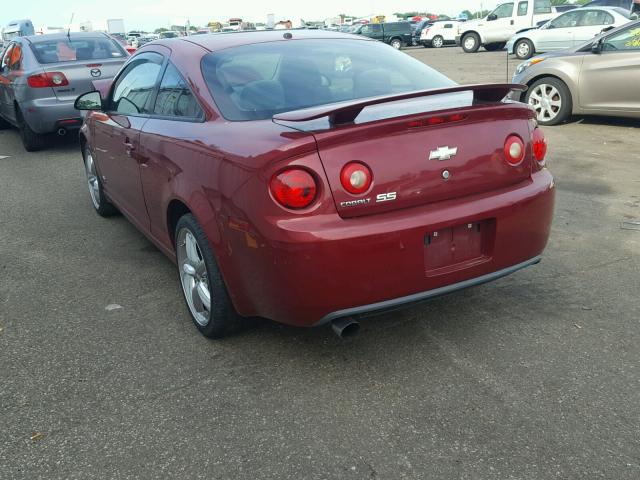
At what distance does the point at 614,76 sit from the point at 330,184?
7450mm

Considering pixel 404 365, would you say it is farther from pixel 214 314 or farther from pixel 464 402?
pixel 214 314

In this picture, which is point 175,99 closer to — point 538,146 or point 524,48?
point 538,146

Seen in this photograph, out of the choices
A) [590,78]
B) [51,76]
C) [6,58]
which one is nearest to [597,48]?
[590,78]

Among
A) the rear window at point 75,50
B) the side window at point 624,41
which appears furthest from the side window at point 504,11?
the rear window at point 75,50

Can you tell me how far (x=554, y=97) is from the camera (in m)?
9.55

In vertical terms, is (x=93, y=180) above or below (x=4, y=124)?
above

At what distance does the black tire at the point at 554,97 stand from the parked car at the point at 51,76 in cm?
596

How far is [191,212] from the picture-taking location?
338 cm

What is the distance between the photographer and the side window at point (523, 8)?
88.0 feet

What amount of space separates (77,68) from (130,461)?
7643 mm

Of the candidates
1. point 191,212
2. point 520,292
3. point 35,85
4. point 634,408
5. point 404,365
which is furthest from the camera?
point 35,85

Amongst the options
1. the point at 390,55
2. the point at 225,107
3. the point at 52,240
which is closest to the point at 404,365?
the point at 225,107

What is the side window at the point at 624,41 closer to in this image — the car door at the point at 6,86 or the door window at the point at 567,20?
the car door at the point at 6,86

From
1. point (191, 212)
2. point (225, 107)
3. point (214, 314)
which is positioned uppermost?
point (225, 107)
